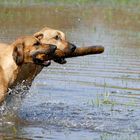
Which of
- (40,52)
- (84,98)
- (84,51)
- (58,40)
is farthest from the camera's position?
(84,98)

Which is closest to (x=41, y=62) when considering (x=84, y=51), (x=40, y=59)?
(x=40, y=59)

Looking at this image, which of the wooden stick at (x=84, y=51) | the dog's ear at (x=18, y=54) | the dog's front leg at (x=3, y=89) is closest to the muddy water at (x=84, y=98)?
the dog's front leg at (x=3, y=89)

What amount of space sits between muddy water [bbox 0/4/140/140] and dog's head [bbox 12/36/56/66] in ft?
2.42

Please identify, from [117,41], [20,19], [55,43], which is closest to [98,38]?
[117,41]

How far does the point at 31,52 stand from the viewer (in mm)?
9406

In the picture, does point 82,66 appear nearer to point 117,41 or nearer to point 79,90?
point 79,90

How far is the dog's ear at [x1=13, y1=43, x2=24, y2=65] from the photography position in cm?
935

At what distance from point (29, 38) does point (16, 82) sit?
755 mm

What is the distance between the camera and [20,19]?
23828mm

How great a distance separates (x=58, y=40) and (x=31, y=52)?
98cm

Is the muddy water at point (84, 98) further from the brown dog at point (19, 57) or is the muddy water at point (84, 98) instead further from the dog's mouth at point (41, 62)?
the dog's mouth at point (41, 62)

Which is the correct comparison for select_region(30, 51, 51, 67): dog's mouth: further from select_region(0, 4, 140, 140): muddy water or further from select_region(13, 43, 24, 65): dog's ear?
select_region(0, 4, 140, 140): muddy water

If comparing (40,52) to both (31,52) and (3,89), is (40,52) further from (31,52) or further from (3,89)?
(3,89)

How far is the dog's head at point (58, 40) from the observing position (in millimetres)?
9875
